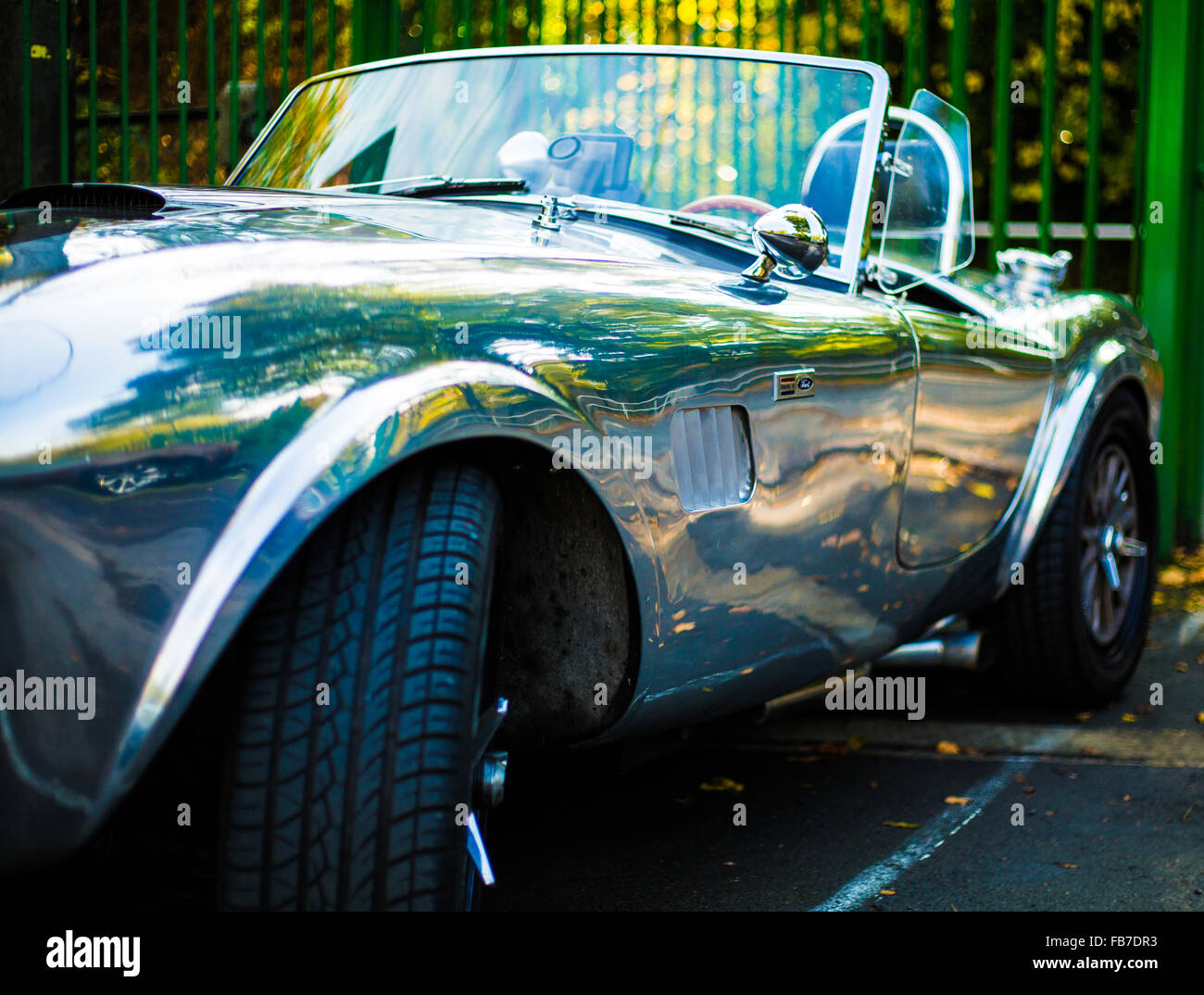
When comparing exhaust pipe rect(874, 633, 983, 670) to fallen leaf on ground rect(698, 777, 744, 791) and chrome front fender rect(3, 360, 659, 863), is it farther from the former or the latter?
chrome front fender rect(3, 360, 659, 863)

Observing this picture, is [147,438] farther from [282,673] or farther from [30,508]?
[282,673]

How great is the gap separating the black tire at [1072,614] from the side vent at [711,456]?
5.10 ft

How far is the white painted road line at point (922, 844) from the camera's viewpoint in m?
2.45

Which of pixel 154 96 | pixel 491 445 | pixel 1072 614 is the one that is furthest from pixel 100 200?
pixel 154 96

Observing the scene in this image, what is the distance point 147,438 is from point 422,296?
17.4 inches

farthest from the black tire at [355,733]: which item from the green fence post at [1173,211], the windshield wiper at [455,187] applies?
the green fence post at [1173,211]

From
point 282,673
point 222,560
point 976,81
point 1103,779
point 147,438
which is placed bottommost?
point 1103,779

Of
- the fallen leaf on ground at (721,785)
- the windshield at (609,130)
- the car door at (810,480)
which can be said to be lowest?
the fallen leaf on ground at (721,785)

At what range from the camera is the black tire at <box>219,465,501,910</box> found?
1.47 m

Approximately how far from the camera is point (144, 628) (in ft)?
4.33

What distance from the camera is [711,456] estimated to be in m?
2.07

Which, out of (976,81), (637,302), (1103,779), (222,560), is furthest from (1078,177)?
(222,560)

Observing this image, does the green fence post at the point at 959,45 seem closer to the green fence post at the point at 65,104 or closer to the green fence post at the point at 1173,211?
the green fence post at the point at 1173,211

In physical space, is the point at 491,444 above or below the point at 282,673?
above
